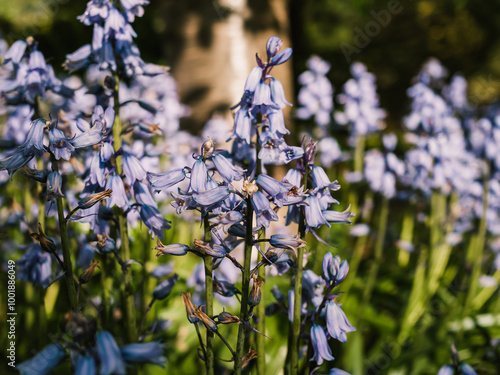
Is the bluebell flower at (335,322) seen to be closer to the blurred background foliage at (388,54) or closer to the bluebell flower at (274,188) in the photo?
the bluebell flower at (274,188)

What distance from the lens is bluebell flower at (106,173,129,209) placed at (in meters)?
1.43

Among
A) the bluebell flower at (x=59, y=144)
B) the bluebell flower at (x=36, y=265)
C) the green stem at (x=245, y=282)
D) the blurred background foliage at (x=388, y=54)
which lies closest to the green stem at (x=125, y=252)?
the bluebell flower at (x=59, y=144)

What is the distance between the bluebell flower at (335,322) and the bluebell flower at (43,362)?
0.74 meters

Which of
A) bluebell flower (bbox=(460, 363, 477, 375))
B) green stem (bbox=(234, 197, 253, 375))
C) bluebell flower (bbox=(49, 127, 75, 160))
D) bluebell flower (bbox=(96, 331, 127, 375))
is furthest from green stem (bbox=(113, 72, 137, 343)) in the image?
bluebell flower (bbox=(460, 363, 477, 375))

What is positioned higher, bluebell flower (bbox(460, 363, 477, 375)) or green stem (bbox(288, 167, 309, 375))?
green stem (bbox(288, 167, 309, 375))

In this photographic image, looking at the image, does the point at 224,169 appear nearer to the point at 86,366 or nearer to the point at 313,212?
the point at 313,212

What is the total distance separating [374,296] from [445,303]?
1.90 ft

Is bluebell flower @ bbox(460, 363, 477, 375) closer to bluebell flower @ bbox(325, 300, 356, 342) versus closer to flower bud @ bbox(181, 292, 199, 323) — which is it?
bluebell flower @ bbox(325, 300, 356, 342)

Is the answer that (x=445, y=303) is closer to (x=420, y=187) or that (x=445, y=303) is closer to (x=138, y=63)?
(x=420, y=187)

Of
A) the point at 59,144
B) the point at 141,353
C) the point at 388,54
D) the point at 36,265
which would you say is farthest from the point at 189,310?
the point at 388,54

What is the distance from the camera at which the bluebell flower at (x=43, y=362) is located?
912mm

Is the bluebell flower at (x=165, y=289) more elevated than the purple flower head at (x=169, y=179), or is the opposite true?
the purple flower head at (x=169, y=179)

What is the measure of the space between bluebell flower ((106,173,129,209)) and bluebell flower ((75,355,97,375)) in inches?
24.4

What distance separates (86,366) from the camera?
87 cm
